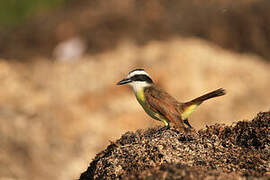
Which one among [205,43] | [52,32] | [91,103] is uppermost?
[52,32]

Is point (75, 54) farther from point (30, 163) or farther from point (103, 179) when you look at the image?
point (103, 179)

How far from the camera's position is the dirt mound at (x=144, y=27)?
20703mm

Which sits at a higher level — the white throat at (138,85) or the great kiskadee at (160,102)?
the white throat at (138,85)

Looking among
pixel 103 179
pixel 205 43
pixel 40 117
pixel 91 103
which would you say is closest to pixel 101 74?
pixel 91 103

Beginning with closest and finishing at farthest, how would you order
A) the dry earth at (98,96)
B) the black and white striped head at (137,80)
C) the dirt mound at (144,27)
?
the black and white striped head at (137,80) < the dry earth at (98,96) < the dirt mound at (144,27)

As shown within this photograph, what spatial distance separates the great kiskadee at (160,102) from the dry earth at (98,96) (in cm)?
558

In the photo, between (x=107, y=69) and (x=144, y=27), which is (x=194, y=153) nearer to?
(x=107, y=69)

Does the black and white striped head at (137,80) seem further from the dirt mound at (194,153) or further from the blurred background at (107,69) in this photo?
the blurred background at (107,69)

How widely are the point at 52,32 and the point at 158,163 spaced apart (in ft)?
58.0

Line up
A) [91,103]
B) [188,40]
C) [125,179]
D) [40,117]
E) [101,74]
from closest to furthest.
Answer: [125,179]
[40,117]
[91,103]
[101,74]
[188,40]

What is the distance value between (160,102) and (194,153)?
1.89 meters

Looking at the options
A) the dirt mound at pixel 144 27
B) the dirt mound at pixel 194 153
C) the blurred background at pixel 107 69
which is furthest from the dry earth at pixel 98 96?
the dirt mound at pixel 194 153

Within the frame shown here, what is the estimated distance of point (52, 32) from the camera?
21547mm

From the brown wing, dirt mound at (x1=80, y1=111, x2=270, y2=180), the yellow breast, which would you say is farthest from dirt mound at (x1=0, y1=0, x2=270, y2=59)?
dirt mound at (x1=80, y1=111, x2=270, y2=180)
